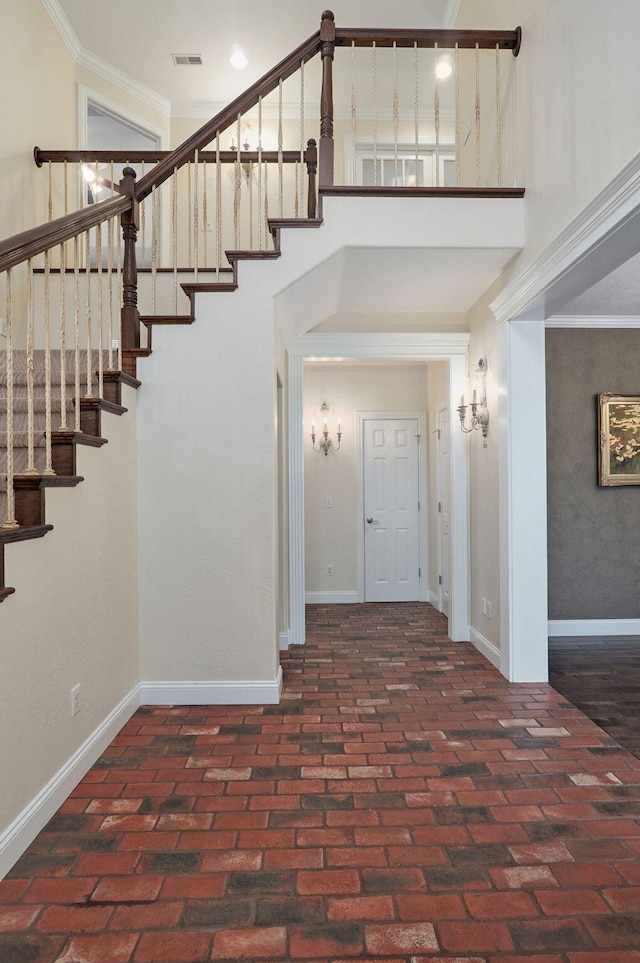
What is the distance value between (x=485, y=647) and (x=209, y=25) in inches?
215

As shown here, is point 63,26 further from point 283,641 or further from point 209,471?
point 283,641

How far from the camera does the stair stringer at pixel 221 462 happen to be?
3.43 m

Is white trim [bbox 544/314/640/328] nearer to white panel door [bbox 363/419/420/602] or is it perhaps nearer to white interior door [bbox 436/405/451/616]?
white interior door [bbox 436/405/451/616]

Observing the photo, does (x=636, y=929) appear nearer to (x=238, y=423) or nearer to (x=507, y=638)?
(x=507, y=638)

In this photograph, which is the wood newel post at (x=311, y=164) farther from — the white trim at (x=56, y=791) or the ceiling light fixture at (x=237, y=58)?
the white trim at (x=56, y=791)

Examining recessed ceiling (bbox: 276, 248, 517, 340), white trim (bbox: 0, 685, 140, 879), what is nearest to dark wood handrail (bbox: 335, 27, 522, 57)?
recessed ceiling (bbox: 276, 248, 517, 340)

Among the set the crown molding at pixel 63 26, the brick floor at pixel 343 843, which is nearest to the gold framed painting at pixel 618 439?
the brick floor at pixel 343 843

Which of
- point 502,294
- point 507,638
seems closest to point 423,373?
point 502,294

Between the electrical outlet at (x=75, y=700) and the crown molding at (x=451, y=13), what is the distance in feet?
17.5

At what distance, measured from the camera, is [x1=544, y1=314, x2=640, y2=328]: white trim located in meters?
4.98

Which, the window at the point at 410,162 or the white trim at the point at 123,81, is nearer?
the white trim at the point at 123,81

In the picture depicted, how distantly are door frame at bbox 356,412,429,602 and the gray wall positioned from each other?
1604 mm

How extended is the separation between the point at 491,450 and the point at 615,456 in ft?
5.33

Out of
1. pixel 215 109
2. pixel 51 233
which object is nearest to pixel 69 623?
pixel 51 233
